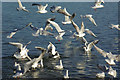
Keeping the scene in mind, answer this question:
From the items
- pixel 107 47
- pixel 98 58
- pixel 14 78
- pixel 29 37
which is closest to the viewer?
pixel 14 78

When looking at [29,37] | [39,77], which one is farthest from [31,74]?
[29,37]

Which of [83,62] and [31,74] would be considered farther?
[83,62]

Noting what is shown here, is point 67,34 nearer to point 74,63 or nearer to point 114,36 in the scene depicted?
point 114,36

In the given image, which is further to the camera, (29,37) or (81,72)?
(29,37)

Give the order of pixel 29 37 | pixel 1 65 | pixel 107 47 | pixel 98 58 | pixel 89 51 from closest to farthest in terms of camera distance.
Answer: pixel 1 65 → pixel 98 58 → pixel 89 51 → pixel 107 47 → pixel 29 37

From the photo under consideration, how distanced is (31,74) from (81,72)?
5.14 m

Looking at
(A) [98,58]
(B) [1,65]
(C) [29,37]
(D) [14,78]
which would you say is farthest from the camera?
(C) [29,37]

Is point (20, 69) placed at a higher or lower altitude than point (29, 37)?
lower

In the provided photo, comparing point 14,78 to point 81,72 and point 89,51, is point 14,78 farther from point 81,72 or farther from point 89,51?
point 89,51

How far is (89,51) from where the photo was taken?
137 ft

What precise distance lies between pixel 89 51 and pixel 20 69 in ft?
39.1

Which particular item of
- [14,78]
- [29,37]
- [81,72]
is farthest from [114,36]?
[14,78]

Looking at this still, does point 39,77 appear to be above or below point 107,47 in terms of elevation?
below

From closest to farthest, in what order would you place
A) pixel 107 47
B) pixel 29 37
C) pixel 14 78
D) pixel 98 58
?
pixel 14 78 → pixel 98 58 → pixel 107 47 → pixel 29 37
